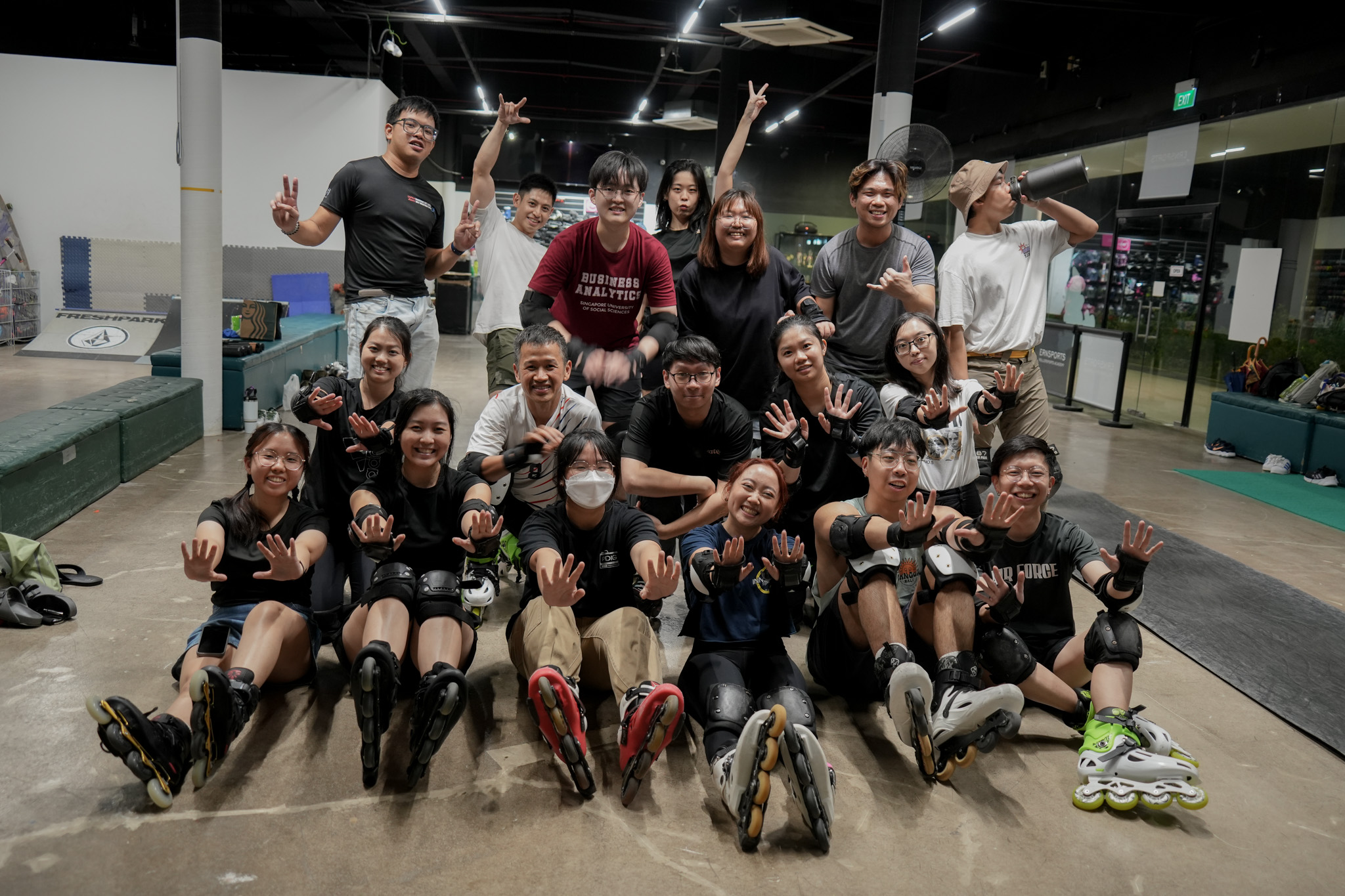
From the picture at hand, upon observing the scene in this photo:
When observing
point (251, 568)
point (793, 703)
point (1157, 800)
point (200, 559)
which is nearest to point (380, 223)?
point (251, 568)

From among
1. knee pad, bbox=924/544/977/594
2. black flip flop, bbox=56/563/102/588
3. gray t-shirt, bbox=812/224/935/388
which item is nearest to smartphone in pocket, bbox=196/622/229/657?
black flip flop, bbox=56/563/102/588

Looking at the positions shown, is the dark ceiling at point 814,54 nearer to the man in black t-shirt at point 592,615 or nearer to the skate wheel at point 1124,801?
the skate wheel at point 1124,801

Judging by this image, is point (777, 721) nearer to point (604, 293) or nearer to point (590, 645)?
point (590, 645)

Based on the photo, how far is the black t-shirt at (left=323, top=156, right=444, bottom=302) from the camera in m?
3.60

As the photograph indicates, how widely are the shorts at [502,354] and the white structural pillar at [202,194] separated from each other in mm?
2452

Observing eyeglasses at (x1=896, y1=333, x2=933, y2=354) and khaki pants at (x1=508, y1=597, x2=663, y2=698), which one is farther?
eyeglasses at (x1=896, y1=333, x2=933, y2=354)

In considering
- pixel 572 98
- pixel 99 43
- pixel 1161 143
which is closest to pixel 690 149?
pixel 572 98

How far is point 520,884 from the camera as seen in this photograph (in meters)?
1.76

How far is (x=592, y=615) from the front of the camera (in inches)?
99.5

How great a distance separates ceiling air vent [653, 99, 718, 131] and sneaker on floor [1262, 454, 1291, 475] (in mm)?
8583

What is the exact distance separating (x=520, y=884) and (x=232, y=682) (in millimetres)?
832

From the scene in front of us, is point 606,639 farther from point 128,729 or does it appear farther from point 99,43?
point 99,43

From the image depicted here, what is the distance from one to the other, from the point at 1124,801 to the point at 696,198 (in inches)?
109

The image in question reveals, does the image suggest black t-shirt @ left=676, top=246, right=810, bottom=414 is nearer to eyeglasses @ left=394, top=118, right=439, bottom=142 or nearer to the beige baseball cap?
the beige baseball cap
